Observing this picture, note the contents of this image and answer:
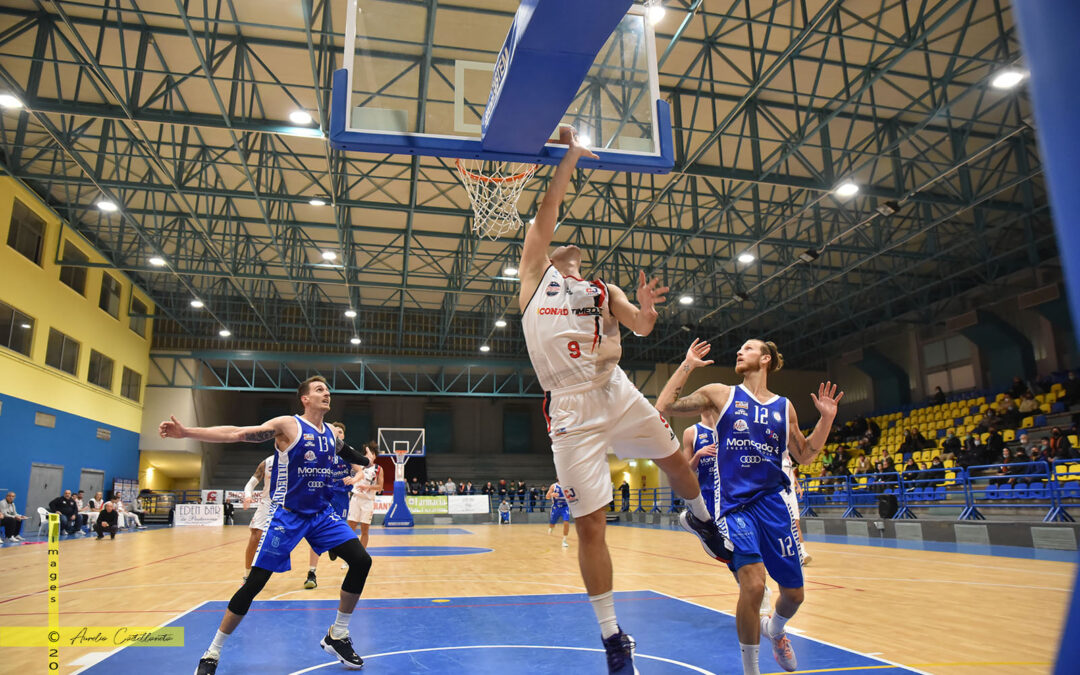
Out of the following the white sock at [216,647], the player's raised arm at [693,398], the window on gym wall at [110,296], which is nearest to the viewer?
the white sock at [216,647]

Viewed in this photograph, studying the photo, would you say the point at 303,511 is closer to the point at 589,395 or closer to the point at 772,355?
the point at 589,395

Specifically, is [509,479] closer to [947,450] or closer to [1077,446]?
[947,450]

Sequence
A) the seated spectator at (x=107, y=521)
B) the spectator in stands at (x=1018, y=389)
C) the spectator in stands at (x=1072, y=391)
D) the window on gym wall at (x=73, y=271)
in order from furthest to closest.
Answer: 1. the window on gym wall at (x=73, y=271)
2. the spectator in stands at (x=1018, y=389)
3. the seated spectator at (x=107, y=521)
4. the spectator in stands at (x=1072, y=391)

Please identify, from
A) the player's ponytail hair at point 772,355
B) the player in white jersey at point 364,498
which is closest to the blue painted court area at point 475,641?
the player's ponytail hair at point 772,355

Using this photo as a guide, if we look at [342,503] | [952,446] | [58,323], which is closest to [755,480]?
[342,503]

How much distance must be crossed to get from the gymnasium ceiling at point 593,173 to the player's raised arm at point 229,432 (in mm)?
3255

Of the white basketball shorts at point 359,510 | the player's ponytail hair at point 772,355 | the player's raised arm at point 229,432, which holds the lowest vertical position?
the white basketball shorts at point 359,510

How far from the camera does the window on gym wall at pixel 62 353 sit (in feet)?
72.7

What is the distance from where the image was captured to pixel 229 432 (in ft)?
14.6

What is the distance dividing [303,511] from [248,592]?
Result: 65 centimetres

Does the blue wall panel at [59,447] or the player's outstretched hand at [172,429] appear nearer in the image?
the player's outstretched hand at [172,429]

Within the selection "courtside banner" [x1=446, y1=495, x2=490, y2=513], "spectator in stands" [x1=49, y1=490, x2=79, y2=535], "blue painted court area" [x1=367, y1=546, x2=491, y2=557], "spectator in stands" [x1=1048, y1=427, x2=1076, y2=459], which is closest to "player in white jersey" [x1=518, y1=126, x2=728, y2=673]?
"blue painted court area" [x1=367, y1=546, x2=491, y2=557]

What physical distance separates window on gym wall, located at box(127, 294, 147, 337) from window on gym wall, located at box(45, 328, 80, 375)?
4.77 meters

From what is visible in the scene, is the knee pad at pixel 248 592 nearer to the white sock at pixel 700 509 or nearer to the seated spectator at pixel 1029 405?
the white sock at pixel 700 509
